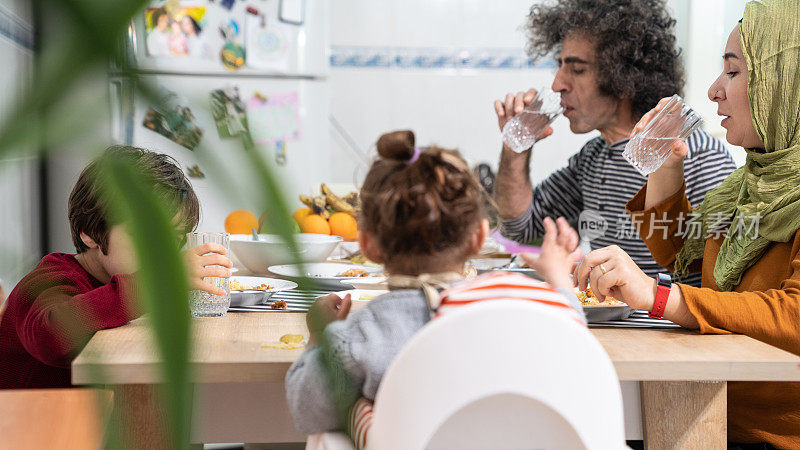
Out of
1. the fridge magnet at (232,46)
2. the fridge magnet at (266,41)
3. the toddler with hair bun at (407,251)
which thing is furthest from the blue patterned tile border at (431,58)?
the toddler with hair bun at (407,251)

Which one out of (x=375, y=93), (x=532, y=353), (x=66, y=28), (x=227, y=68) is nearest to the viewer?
(x=66, y=28)

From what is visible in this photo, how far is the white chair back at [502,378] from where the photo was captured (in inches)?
26.7

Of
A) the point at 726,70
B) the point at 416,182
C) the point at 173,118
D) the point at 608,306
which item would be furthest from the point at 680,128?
the point at 173,118

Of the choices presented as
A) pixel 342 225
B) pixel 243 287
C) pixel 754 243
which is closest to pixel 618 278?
pixel 754 243

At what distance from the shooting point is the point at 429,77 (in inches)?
151

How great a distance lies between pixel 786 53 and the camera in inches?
50.1

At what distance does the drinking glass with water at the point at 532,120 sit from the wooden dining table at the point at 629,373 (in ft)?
2.04

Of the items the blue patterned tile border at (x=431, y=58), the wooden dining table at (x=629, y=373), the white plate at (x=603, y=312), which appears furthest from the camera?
the blue patterned tile border at (x=431, y=58)

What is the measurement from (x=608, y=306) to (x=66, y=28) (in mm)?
1121

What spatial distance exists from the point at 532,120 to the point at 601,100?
0.43 metres

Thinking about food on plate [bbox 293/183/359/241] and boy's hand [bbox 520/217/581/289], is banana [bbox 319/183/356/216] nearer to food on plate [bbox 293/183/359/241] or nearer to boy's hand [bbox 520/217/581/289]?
food on plate [bbox 293/183/359/241]

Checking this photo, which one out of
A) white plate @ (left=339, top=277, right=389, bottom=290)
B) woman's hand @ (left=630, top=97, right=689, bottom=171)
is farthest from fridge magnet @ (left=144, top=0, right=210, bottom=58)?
woman's hand @ (left=630, top=97, right=689, bottom=171)

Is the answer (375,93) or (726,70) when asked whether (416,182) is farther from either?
(375,93)

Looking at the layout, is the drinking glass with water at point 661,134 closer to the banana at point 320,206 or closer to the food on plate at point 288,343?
the food on plate at point 288,343
